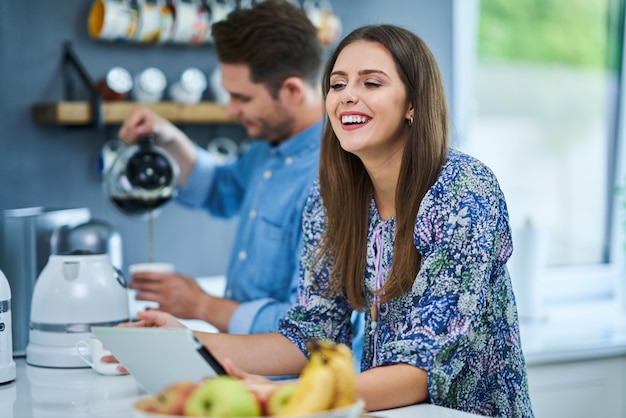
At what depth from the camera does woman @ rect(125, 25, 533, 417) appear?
1507mm

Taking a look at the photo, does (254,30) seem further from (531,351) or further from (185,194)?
(531,351)

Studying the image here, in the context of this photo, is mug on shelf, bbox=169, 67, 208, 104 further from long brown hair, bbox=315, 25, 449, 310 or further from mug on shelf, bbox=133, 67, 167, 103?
long brown hair, bbox=315, 25, 449, 310

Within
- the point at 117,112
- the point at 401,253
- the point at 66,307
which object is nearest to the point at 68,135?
the point at 117,112

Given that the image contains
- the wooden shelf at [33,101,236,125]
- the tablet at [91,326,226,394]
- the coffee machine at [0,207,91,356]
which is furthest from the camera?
the wooden shelf at [33,101,236,125]

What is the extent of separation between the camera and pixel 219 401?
967 millimetres

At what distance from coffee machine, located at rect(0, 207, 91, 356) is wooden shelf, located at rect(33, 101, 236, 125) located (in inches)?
26.8

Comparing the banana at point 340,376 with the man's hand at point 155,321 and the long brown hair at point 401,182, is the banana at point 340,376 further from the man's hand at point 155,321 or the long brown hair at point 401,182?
the man's hand at point 155,321

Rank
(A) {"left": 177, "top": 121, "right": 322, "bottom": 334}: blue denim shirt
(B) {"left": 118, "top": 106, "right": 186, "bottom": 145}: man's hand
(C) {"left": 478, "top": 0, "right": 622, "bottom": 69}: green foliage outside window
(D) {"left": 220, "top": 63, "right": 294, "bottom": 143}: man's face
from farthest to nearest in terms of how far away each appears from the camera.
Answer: (C) {"left": 478, "top": 0, "right": 622, "bottom": 69}: green foliage outside window, (B) {"left": 118, "top": 106, "right": 186, "bottom": 145}: man's hand, (D) {"left": 220, "top": 63, "right": 294, "bottom": 143}: man's face, (A) {"left": 177, "top": 121, "right": 322, "bottom": 334}: blue denim shirt

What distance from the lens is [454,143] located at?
1.88m

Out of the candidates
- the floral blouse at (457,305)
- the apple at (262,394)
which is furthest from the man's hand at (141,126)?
→ the apple at (262,394)

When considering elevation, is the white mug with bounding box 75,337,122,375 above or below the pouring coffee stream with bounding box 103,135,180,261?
below

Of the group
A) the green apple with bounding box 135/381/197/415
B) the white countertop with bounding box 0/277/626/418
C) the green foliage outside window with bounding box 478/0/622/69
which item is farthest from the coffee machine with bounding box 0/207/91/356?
the green foliage outside window with bounding box 478/0/622/69

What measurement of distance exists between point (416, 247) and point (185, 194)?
4.28 feet

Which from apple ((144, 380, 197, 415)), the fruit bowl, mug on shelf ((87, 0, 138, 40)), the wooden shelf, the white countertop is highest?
mug on shelf ((87, 0, 138, 40))
